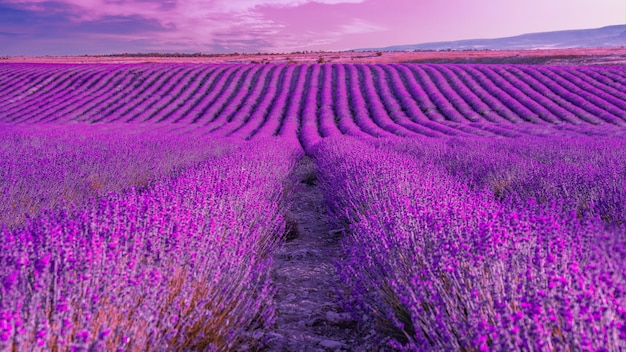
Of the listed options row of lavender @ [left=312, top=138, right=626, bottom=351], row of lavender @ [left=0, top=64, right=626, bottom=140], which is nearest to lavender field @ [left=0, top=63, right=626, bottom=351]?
row of lavender @ [left=312, top=138, right=626, bottom=351]

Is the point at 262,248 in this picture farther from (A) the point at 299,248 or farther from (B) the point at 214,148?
(B) the point at 214,148

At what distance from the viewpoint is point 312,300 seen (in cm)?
361

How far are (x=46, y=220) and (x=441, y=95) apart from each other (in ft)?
64.8

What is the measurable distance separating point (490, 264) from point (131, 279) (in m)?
1.52

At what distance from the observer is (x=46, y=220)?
261 cm

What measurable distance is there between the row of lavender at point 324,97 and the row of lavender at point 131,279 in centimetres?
1070

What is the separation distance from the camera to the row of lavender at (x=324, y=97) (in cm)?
1670

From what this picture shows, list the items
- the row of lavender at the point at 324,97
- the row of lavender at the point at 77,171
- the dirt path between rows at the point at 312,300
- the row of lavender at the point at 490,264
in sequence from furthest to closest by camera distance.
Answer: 1. the row of lavender at the point at 324,97
2. the row of lavender at the point at 77,171
3. the dirt path between rows at the point at 312,300
4. the row of lavender at the point at 490,264

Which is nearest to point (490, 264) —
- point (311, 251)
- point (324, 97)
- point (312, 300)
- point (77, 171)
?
point (312, 300)

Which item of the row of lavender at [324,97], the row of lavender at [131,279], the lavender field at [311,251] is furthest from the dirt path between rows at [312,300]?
the row of lavender at [324,97]

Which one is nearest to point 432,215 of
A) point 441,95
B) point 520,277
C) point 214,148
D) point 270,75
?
point 520,277

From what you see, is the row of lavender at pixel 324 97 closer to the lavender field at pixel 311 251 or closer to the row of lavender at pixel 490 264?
the lavender field at pixel 311 251

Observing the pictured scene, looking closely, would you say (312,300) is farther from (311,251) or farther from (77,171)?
(77,171)

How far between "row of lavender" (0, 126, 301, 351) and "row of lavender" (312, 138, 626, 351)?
2.46ft
